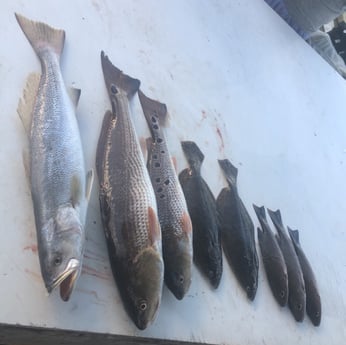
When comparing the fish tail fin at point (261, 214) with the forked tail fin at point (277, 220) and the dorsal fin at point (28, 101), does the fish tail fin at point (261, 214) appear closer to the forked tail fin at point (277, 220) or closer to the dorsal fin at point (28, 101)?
the forked tail fin at point (277, 220)

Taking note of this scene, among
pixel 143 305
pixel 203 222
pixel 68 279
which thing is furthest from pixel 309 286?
pixel 68 279

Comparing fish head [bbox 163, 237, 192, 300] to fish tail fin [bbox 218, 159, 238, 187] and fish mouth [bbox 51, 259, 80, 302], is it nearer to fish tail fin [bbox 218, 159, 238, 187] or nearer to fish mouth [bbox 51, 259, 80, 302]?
fish mouth [bbox 51, 259, 80, 302]

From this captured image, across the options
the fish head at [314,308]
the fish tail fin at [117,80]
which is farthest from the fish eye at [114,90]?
the fish head at [314,308]

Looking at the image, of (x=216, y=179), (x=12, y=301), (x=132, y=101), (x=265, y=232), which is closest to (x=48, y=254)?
(x=12, y=301)

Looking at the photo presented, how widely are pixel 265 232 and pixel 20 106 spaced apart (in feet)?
2.60

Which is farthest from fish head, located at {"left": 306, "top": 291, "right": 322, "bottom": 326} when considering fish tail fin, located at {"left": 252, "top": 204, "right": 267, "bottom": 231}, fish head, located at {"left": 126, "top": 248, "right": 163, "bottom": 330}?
fish head, located at {"left": 126, "top": 248, "right": 163, "bottom": 330}

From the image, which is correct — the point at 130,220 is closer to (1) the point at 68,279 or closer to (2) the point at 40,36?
(1) the point at 68,279

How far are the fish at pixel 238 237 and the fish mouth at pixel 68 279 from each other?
1.76 ft

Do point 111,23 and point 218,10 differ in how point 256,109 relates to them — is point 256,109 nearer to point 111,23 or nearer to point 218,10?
point 218,10

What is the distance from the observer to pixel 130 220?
96 centimetres

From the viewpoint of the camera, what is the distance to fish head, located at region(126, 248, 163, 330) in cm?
91

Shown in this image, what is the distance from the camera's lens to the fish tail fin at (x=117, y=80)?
1.23m

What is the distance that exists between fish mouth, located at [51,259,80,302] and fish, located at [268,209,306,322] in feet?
2.51

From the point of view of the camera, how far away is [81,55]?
4.06 ft
